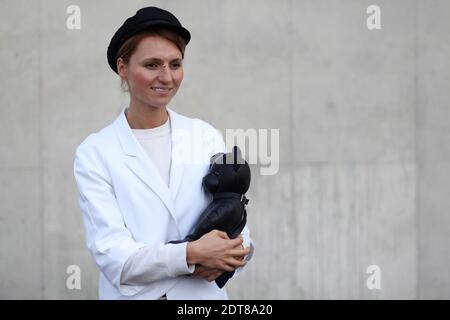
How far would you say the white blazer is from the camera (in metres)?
2.21

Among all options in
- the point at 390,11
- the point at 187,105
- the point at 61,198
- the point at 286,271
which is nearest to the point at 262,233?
the point at 286,271

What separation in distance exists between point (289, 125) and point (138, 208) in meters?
3.06

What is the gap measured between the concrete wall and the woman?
2726 millimetres

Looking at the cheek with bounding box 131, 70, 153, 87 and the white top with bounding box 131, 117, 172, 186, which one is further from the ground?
the cheek with bounding box 131, 70, 153, 87

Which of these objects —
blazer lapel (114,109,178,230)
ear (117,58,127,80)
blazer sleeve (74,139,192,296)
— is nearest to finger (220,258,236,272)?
blazer sleeve (74,139,192,296)

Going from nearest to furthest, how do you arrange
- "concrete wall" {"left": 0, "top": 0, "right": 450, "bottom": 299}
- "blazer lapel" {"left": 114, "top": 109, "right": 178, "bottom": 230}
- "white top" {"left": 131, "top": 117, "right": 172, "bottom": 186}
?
"blazer lapel" {"left": 114, "top": 109, "right": 178, "bottom": 230} < "white top" {"left": 131, "top": 117, "right": 172, "bottom": 186} < "concrete wall" {"left": 0, "top": 0, "right": 450, "bottom": 299}

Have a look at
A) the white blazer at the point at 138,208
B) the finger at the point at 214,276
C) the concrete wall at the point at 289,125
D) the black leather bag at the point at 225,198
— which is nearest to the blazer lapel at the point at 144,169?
the white blazer at the point at 138,208

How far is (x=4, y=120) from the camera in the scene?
5.06 metres

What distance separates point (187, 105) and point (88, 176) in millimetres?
2855

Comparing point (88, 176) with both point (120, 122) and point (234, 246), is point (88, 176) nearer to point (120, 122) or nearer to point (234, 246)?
point (120, 122)

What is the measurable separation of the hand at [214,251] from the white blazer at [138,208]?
4cm

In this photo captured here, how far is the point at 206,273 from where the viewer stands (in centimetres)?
226

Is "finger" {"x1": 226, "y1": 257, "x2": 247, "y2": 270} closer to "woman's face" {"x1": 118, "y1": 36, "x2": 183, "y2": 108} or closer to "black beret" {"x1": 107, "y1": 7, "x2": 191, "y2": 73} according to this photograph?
"woman's face" {"x1": 118, "y1": 36, "x2": 183, "y2": 108}

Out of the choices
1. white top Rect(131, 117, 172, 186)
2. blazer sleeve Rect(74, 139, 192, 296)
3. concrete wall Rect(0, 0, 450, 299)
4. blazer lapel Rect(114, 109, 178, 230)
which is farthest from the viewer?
concrete wall Rect(0, 0, 450, 299)
